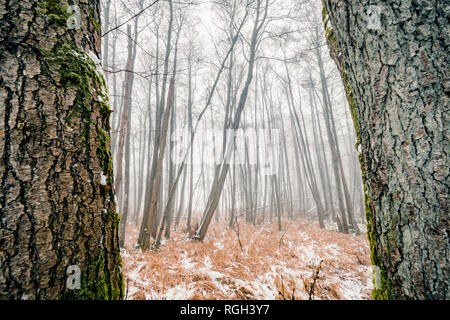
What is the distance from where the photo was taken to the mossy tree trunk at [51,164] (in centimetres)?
62

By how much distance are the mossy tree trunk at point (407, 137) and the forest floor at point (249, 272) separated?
40.5 inches

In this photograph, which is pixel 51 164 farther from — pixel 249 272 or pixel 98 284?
pixel 249 272

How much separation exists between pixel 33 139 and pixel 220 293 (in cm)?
294

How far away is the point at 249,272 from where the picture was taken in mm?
3369

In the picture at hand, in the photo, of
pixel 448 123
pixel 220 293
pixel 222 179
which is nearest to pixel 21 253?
pixel 448 123

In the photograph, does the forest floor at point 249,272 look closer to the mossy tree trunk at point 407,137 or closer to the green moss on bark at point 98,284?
the mossy tree trunk at point 407,137

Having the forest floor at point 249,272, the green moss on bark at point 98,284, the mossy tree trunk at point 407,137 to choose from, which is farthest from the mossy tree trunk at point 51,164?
the forest floor at point 249,272

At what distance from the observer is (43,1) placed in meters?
0.79

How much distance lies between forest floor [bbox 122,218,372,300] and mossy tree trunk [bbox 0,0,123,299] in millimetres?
1704

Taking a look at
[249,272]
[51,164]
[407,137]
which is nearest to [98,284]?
[51,164]

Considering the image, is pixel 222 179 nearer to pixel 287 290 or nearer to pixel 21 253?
pixel 287 290

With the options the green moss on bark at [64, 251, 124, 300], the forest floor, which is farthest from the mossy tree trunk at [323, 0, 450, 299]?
the green moss on bark at [64, 251, 124, 300]

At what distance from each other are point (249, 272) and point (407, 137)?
11.2 feet

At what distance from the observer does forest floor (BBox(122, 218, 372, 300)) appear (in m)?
2.68
